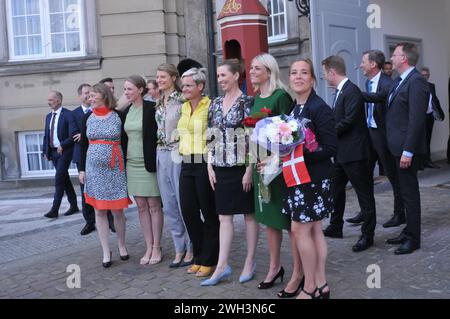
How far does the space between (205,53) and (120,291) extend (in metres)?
8.01

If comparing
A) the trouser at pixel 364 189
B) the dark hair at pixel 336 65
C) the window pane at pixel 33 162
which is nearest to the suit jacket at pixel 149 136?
the dark hair at pixel 336 65

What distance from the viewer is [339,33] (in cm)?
905

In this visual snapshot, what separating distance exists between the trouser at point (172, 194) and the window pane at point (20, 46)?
27.6ft

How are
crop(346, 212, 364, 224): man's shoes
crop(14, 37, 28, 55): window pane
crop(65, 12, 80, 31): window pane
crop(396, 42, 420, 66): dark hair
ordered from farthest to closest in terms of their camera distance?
1. crop(14, 37, 28, 55): window pane
2. crop(65, 12, 80, 31): window pane
3. crop(346, 212, 364, 224): man's shoes
4. crop(396, 42, 420, 66): dark hair

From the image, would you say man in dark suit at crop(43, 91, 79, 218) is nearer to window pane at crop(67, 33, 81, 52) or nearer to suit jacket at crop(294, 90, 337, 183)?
window pane at crop(67, 33, 81, 52)

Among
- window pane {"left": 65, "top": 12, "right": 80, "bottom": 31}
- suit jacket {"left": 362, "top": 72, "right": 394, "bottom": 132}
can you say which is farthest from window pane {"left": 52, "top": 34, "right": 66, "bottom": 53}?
suit jacket {"left": 362, "top": 72, "right": 394, "bottom": 132}

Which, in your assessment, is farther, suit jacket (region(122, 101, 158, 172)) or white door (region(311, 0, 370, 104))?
white door (region(311, 0, 370, 104))

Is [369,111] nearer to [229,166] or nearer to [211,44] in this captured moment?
[229,166]

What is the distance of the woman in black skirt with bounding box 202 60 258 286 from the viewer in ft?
16.1

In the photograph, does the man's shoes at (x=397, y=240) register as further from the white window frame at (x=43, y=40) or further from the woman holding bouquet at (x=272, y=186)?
the white window frame at (x=43, y=40)

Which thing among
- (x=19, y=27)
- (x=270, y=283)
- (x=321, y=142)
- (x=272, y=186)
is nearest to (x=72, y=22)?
(x=19, y=27)

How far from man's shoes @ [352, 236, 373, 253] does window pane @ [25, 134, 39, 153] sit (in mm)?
8896

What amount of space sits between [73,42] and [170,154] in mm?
8020
